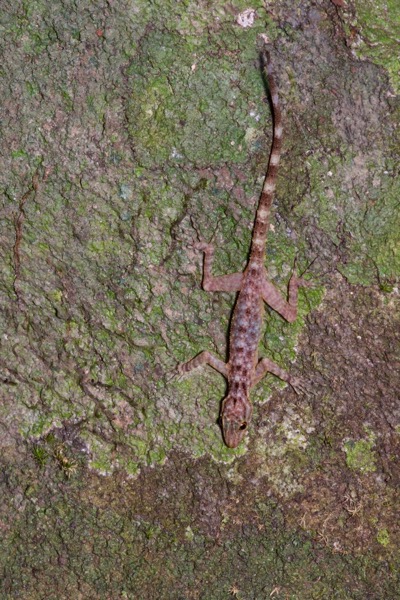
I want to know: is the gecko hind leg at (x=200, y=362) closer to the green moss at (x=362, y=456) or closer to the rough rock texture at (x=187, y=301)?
the rough rock texture at (x=187, y=301)

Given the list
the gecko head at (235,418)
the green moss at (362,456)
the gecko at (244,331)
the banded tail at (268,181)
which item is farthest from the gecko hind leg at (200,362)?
the green moss at (362,456)

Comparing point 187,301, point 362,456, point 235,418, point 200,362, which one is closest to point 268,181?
point 187,301

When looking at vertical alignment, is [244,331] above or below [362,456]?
above

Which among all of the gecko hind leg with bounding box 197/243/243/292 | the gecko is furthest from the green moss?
the gecko hind leg with bounding box 197/243/243/292

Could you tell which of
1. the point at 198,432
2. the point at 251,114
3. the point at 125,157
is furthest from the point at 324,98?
the point at 198,432

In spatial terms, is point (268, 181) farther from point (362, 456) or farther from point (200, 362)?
point (362, 456)

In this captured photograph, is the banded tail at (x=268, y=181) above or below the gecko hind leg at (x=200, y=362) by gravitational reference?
above
